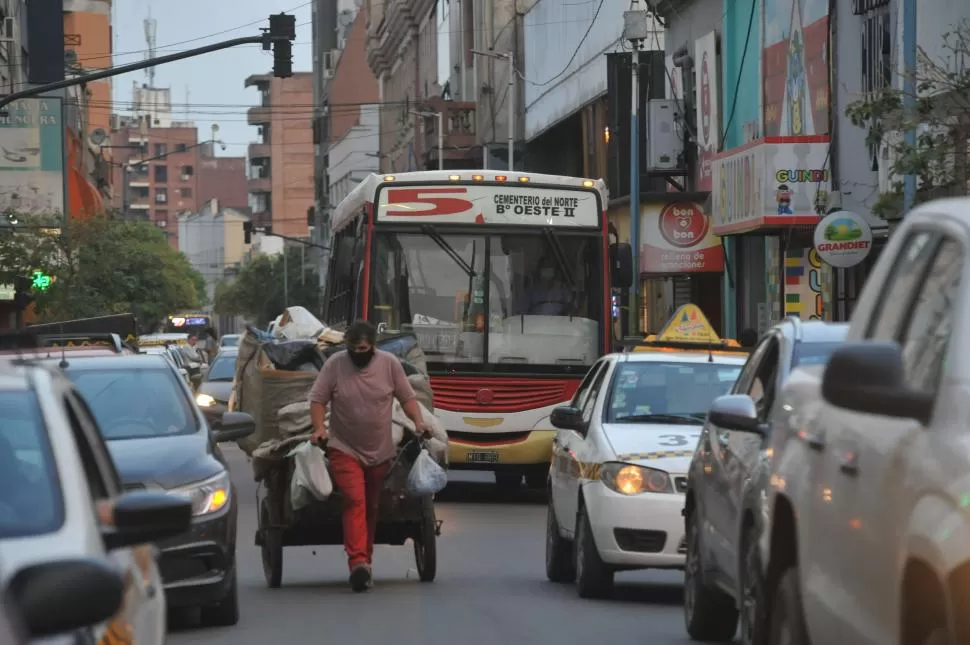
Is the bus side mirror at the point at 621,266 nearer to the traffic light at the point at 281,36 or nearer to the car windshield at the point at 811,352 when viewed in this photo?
the traffic light at the point at 281,36

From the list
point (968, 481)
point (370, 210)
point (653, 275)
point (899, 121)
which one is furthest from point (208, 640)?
point (653, 275)

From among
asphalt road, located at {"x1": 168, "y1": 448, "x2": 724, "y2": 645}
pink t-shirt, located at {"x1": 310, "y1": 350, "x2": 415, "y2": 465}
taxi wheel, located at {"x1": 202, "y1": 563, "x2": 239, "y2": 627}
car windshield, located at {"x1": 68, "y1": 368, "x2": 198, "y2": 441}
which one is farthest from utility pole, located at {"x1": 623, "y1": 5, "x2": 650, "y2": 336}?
taxi wheel, located at {"x1": 202, "y1": 563, "x2": 239, "y2": 627}

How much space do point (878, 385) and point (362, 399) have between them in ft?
29.5

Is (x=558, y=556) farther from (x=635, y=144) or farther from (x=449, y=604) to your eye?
(x=635, y=144)

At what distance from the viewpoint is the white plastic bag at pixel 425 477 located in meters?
14.0

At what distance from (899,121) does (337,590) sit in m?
7.93

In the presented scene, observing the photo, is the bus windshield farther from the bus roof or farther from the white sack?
the white sack

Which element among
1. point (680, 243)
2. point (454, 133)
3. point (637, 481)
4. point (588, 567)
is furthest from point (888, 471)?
point (454, 133)

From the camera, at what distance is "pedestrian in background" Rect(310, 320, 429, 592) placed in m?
13.8

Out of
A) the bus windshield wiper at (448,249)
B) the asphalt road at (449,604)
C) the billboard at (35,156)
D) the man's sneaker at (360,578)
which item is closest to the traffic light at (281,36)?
the bus windshield wiper at (448,249)

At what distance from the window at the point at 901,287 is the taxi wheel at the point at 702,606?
4105 mm

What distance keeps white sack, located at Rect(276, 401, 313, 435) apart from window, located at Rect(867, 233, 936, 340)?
8263 millimetres

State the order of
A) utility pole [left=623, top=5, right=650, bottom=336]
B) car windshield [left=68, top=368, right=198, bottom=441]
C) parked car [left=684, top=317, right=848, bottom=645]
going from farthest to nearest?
utility pole [left=623, top=5, right=650, bottom=336] < car windshield [left=68, top=368, right=198, bottom=441] < parked car [left=684, top=317, right=848, bottom=645]

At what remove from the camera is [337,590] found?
14289 millimetres
